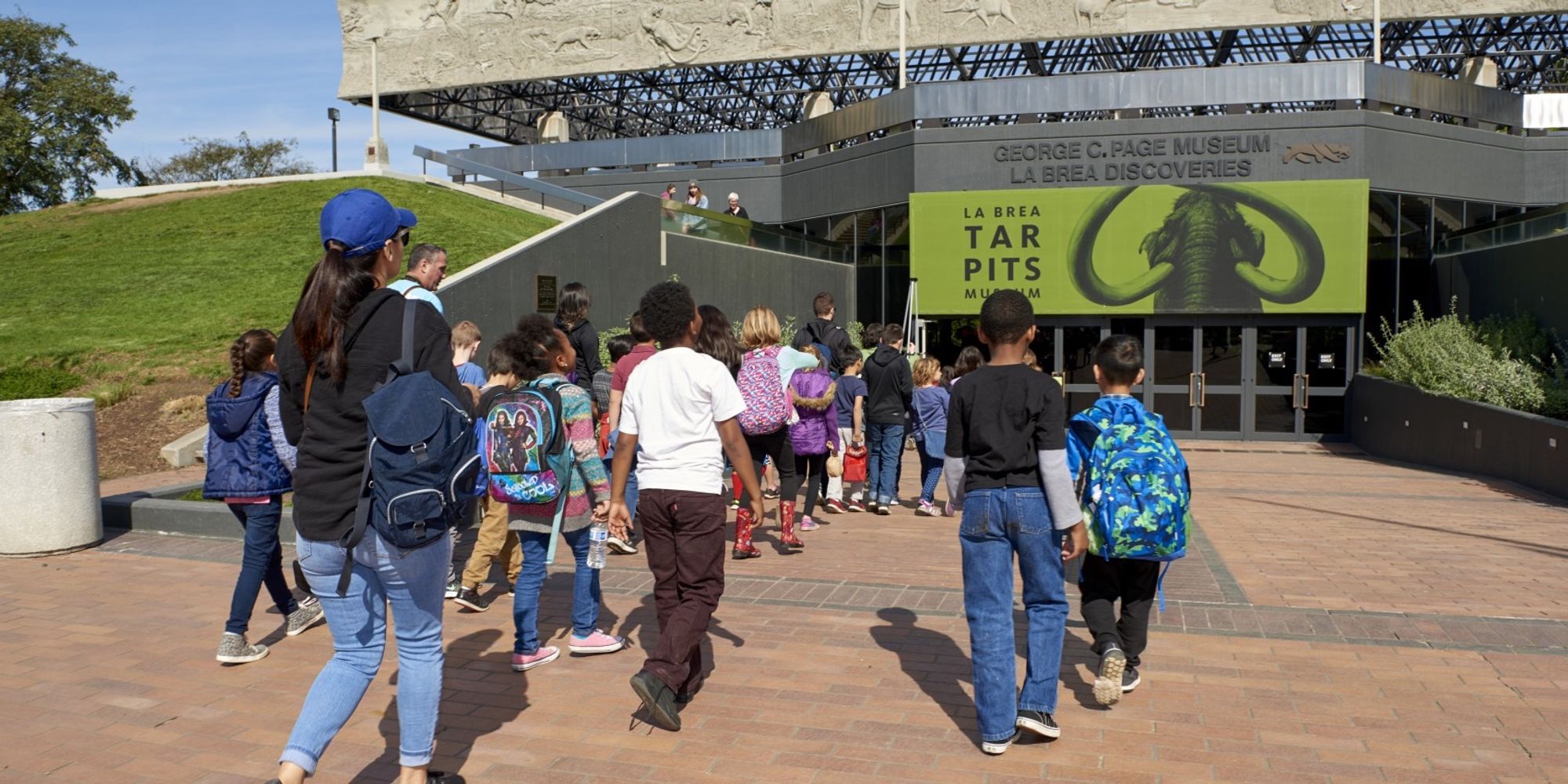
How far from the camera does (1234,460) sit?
703 inches

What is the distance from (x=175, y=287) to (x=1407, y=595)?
761 inches

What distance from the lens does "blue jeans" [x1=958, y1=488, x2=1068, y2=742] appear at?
4.53 m

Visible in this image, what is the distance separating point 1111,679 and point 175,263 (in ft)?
69.2

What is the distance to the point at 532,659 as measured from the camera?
573 centimetres

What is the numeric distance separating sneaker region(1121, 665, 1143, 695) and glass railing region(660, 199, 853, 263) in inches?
552

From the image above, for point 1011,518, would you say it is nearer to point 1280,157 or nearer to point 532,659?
point 532,659

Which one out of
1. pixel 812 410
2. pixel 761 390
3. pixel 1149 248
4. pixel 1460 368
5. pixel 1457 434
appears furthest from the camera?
pixel 1149 248

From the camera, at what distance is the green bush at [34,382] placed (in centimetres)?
1445

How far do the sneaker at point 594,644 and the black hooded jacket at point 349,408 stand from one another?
8.32ft

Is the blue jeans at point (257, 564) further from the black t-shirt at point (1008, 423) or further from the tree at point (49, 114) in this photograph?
the tree at point (49, 114)

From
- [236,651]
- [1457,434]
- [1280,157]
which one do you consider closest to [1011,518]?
[236,651]

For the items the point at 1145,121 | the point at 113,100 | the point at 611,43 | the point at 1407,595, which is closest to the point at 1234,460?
the point at 1145,121

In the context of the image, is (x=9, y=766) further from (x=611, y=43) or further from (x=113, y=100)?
(x=113, y=100)

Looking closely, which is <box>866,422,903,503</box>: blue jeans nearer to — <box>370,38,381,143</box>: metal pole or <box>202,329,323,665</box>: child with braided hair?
<box>202,329,323,665</box>: child with braided hair
